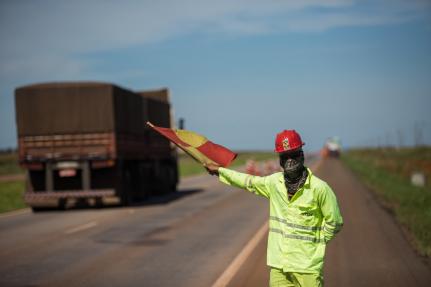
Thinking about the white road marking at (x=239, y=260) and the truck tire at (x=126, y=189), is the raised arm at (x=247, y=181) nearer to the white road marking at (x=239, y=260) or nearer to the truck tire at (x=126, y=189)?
the white road marking at (x=239, y=260)

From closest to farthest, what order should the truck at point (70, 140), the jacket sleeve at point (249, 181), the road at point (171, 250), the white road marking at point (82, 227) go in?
the jacket sleeve at point (249, 181) → the road at point (171, 250) → the white road marking at point (82, 227) → the truck at point (70, 140)

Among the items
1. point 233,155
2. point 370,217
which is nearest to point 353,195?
point 370,217

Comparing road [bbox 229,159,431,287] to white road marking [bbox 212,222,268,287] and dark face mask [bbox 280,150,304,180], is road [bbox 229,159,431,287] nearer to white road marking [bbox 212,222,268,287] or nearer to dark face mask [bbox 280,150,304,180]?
white road marking [bbox 212,222,268,287]

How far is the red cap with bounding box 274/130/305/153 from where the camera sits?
4977 mm

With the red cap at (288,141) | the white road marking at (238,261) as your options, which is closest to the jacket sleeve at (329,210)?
the red cap at (288,141)

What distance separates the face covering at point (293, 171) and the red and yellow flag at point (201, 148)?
2.04 feet

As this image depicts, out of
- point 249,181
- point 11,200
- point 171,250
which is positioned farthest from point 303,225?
point 11,200

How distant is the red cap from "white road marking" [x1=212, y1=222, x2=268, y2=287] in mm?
4313

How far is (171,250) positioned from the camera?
12336 millimetres

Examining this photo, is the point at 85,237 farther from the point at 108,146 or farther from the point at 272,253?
the point at 272,253

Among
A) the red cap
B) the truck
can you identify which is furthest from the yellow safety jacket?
the truck

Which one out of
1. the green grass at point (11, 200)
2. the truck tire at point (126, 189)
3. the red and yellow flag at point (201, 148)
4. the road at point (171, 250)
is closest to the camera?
the red and yellow flag at point (201, 148)

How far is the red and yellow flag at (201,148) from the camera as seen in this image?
5.50 metres

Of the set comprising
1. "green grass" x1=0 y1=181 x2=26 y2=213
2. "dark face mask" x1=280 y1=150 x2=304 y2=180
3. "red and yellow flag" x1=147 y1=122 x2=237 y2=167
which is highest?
"red and yellow flag" x1=147 y1=122 x2=237 y2=167
